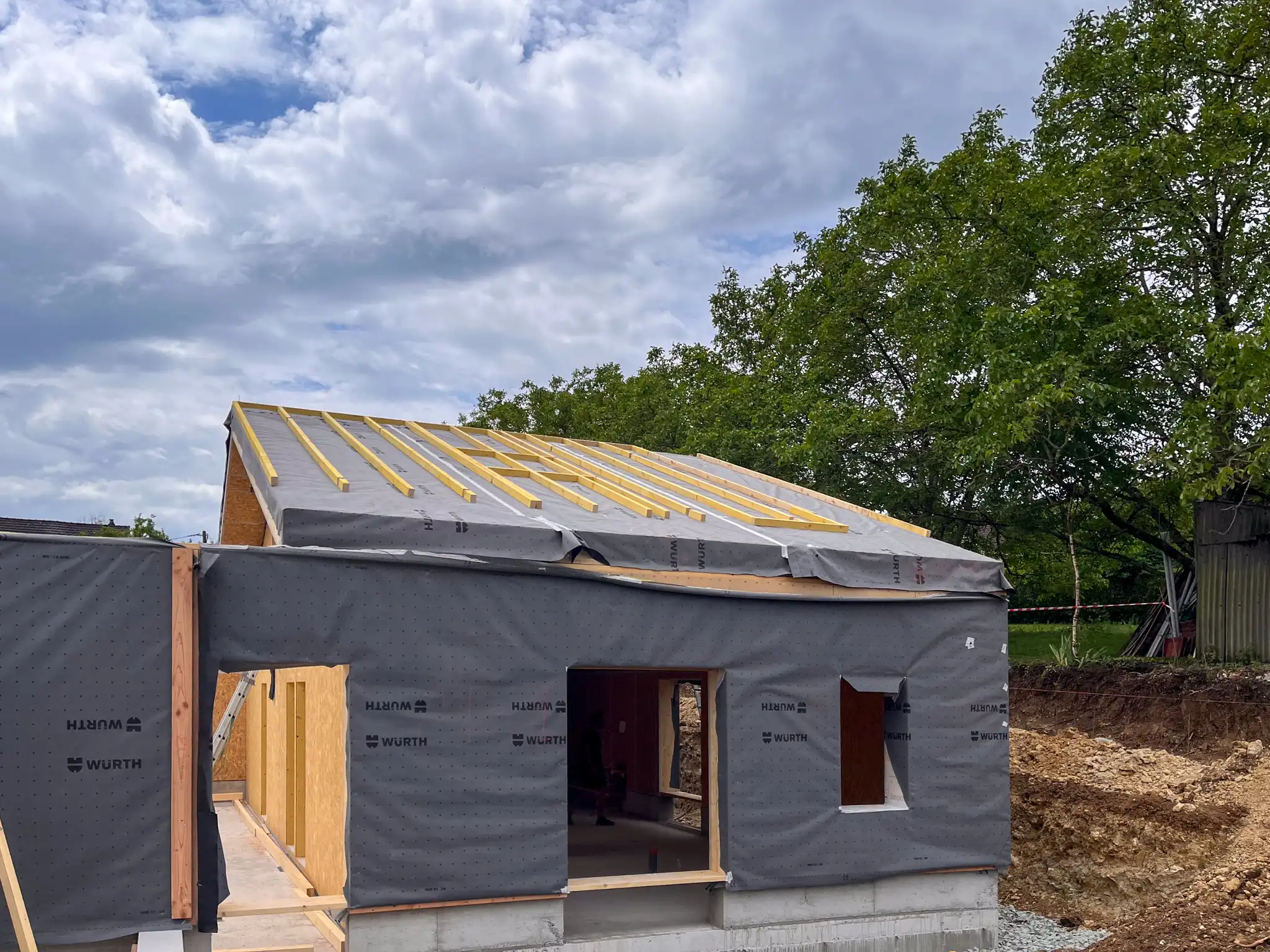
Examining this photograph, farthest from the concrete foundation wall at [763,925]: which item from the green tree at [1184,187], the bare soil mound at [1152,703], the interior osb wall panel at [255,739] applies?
the green tree at [1184,187]

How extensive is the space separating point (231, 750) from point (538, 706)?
10699 mm

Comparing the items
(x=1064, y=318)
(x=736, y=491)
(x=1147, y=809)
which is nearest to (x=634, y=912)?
(x=736, y=491)

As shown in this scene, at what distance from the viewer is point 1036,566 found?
81.0ft

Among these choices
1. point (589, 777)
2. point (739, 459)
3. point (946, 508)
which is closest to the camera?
point (589, 777)

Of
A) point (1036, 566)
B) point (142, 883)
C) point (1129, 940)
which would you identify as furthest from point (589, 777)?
point (1036, 566)

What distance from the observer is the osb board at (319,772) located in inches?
339

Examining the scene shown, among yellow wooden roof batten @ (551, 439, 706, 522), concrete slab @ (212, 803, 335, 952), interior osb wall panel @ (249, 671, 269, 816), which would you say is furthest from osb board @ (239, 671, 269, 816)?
yellow wooden roof batten @ (551, 439, 706, 522)

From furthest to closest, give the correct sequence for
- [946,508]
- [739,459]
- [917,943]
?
1. [739,459]
2. [946,508]
3. [917,943]

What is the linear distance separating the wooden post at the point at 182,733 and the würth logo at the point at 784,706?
4.47m

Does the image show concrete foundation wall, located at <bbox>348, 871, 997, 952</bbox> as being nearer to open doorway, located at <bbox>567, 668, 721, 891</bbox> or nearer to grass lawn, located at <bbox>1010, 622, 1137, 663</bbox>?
open doorway, located at <bbox>567, 668, 721, 891</bbox>

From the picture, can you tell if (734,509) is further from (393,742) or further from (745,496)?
(393,742)

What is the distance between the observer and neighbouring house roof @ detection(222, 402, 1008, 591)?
8367 millimetres

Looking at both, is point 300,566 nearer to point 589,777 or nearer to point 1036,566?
point 589,777

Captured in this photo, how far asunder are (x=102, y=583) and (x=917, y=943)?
724cm
